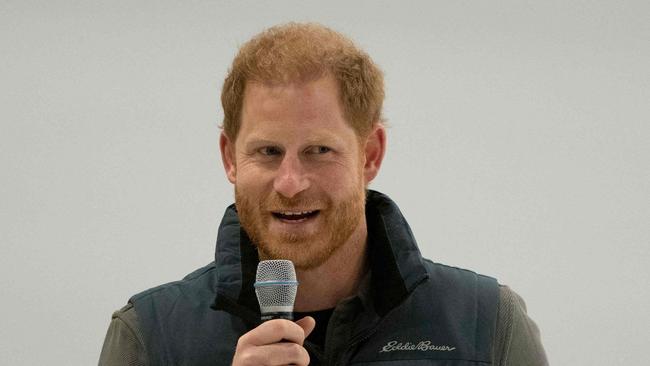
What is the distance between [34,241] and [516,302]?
5.43ft

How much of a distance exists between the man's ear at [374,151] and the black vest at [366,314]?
0.09 m

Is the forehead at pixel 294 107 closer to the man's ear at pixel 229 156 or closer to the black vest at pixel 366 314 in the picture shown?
the man's ear at pixel 229 156

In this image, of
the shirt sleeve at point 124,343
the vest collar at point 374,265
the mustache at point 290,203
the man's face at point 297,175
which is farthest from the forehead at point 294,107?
the shirt sleeve at point 124,343

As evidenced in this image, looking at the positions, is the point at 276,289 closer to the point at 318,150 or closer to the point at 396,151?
the point at 318,150

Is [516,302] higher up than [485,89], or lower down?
lower down

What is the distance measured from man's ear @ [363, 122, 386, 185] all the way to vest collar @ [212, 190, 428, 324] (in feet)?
0.29

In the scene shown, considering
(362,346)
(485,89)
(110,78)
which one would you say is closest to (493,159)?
(485,89)

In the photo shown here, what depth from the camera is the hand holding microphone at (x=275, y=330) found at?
1317 mm

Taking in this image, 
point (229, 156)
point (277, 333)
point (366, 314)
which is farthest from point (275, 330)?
point (229, 156)

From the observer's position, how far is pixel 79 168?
3.05 metres

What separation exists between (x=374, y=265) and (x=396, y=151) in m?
1.53

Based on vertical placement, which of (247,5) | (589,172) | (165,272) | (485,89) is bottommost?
(165,272)

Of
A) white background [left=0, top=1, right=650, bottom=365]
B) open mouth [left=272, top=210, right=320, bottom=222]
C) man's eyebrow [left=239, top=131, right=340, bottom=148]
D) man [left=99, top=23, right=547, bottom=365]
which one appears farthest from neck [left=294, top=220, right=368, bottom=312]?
white background [left=0, top=1, right=650, bottom=365]

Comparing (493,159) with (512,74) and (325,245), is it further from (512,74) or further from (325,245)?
(325,245)
